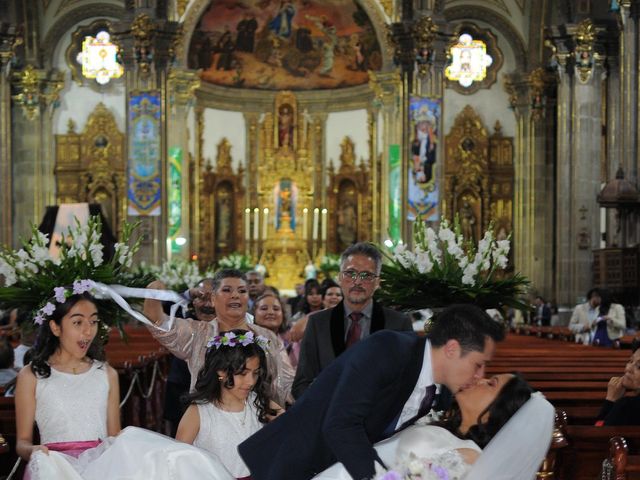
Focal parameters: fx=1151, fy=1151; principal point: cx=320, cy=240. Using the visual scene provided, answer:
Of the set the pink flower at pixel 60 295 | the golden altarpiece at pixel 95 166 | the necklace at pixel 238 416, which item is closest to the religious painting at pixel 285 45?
the golden altarpiece at pixel 95 166

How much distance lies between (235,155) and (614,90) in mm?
14549

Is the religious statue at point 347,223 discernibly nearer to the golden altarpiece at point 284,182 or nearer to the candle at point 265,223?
the golden altarpiece at point 284,182

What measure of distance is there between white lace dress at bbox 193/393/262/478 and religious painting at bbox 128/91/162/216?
22.5 meters

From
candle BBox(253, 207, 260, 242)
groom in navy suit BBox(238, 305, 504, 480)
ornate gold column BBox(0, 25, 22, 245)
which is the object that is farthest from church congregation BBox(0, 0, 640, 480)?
candle BBox(253, 207, 260, 242)

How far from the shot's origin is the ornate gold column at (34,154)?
3481 centimetres

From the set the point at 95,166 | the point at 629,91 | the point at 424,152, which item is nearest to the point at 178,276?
the point at 424,152

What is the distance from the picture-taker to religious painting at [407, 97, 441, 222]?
2858cm

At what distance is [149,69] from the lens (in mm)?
28422

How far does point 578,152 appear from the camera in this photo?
27359 millimetres

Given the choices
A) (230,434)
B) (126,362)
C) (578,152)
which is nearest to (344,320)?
(230,434)

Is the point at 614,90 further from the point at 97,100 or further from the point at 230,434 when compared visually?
the point at 230,434

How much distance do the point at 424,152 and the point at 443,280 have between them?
20215 mm

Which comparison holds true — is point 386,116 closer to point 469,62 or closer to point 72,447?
point 469,62

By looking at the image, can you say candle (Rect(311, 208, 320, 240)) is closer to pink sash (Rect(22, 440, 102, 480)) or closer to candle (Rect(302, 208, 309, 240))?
candle (Rect(302, 208, 309, 240))
